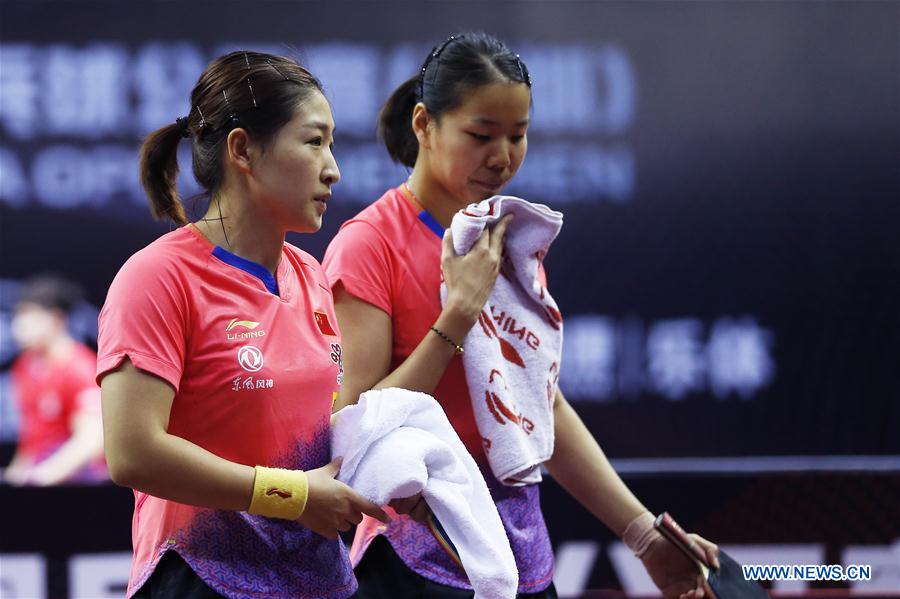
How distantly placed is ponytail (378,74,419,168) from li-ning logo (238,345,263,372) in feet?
2.28

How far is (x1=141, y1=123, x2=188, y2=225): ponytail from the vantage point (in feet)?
5.33

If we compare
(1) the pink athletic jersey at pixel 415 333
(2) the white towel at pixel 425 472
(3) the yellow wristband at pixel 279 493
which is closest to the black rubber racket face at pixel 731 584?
(1) the pink athletic jersey at pixel 415 333

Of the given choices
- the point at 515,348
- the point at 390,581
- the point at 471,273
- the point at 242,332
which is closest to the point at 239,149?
the point at 242,332

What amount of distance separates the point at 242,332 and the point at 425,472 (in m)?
0.28

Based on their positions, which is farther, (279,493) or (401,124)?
(401,124)

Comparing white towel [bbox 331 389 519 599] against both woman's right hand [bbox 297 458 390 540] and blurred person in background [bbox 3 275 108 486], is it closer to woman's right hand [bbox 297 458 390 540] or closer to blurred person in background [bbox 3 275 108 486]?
woman's right hand [bbox 297 458 390 540]

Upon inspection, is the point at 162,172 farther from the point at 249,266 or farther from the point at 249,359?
the point at 249,359

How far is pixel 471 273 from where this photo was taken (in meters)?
1.74

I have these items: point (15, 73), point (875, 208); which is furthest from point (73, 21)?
point (875, 208)

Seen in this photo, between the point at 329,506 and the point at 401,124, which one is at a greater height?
the point at 401,124

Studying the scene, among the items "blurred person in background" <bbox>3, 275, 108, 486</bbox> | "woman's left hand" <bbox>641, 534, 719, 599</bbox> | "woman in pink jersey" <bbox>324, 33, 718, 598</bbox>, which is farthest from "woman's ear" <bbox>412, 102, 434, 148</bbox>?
"blurred person in background" <bbox>3, 275, 108, 486</bbox>

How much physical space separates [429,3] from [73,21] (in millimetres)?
1069

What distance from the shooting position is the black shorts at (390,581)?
1.71 meters

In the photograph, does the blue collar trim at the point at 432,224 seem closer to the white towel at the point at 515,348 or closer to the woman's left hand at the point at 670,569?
the white towel at the point at 515,348
